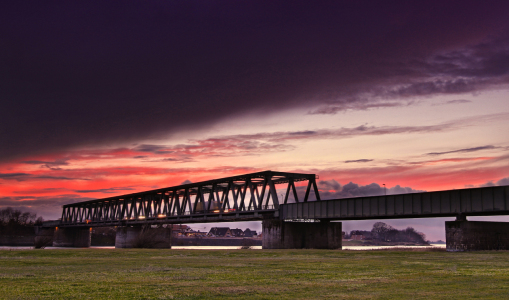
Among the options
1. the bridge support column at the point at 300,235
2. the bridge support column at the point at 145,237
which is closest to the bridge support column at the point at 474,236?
the bridge support column at the point at 300,235

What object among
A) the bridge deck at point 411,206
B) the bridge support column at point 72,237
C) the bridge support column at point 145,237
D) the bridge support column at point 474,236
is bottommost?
the bridge support column at point 72,237

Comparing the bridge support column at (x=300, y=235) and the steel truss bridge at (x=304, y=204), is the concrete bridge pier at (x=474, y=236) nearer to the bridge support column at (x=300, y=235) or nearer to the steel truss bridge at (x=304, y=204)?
the steel truss bridge at (x=304, y=204)

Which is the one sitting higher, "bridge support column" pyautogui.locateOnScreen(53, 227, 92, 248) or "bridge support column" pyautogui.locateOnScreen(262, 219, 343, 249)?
"bridge support column" pyautogui.locateOnScreen(262, 219, 343, 249)

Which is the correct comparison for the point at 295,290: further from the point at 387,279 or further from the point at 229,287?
the point at 387,279

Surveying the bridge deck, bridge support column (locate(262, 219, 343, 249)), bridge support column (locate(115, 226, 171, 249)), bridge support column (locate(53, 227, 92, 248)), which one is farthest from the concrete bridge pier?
bridge support column (locate(53, 227, 92, 248))

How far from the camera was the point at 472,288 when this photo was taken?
1327 centimetres

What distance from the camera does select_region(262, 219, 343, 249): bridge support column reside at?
67000mm

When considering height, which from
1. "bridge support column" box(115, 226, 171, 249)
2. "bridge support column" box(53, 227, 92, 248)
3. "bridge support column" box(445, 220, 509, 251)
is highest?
"bridge support column" box(445, 220, 509, 251)

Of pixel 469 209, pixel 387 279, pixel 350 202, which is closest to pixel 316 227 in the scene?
pixel 350 202

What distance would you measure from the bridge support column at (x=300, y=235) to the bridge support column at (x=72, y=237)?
11291 centimetres

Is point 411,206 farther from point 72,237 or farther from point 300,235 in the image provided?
point 72,237

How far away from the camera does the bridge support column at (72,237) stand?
162875 millimetres

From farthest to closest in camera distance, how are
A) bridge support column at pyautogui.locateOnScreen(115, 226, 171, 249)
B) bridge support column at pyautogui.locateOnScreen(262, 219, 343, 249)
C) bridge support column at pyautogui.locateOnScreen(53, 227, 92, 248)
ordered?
bridge support column at pyautogui.locateOnScreen(53, 227, 92, 248)
bridge support column at pyautogui.locateOnScreen(115, 226, 171, 249)
bridge support column at pyautogui.locateOnScreen(262, 219, 343, 249)

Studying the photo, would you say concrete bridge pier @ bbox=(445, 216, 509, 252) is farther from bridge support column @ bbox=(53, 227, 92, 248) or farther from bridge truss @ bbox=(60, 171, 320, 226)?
bridge support column @ bbox=(53, 227, 92, 248)
